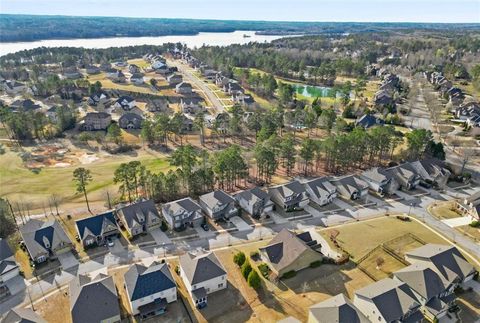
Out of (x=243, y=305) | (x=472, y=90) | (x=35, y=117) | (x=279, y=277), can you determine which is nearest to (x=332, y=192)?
(x=279, y=277)

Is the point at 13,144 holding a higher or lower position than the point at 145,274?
lower

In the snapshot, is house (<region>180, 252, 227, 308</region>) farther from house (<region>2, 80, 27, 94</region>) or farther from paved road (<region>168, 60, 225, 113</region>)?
house (<region>2, 80, 27, 94</region>)

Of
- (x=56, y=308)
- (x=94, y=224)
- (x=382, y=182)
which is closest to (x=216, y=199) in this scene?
(x=94, y=224)

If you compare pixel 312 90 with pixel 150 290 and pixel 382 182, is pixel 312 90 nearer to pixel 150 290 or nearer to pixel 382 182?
pixel 382 182

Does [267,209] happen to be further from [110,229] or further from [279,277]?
[110,229]

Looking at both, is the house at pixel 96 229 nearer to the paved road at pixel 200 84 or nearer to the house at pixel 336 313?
the house at pixel 336 313

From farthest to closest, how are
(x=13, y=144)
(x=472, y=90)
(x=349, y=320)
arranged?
(x=472, y=90)
(x=13, y=144)
(x=349, y=320)

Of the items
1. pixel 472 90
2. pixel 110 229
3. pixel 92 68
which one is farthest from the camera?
pixel 92 68
